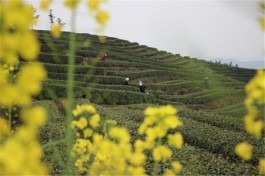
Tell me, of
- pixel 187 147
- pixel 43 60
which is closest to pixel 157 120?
pixel 187 147

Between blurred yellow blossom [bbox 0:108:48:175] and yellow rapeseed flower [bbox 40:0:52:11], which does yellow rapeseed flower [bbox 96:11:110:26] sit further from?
blurred yellow blossom [bbox 0:108:48:175]

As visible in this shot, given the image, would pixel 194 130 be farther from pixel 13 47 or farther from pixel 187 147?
pixel 13 47

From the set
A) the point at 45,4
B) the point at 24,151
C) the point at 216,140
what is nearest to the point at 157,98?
the point at 216,140

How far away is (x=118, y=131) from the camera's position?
126 inches

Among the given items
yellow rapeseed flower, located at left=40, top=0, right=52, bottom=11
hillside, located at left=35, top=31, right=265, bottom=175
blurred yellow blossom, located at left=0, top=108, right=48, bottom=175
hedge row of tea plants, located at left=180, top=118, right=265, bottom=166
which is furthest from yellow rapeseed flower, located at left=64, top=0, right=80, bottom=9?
hedge row of tea plants, located at left=180, top=118, right=265, bottom=166

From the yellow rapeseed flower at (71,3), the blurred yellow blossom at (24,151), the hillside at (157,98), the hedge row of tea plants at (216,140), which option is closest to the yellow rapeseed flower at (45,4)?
the yellow rapeseed flower at (71,3)

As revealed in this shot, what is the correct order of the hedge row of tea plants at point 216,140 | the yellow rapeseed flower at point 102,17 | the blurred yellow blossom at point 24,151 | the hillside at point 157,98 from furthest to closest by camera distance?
the hedge row of tea plants at point 216,140, the hillside at point 157,98, the yellow rapeseed flower at point 102,17, the blurred yellow blossom at point 24,151

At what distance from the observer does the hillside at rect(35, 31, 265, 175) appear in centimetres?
842

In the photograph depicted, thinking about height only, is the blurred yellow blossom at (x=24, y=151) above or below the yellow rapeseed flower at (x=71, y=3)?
below

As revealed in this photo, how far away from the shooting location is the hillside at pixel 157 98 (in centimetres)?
842

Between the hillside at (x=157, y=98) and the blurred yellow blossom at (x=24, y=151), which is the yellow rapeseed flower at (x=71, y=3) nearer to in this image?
the hillside at (x=157, y=98)

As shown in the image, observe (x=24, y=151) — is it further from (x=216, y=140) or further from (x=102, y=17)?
(x=216, y=140)

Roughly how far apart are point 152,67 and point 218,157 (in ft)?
100

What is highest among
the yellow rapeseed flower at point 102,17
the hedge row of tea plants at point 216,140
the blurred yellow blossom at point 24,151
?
the yellow rapeseed flower at point 102,17
